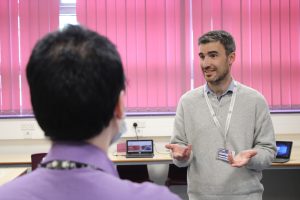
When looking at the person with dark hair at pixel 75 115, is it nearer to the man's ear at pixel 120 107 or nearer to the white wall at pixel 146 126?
the man's ear at pixel 120 107

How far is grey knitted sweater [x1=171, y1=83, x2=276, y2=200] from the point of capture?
2.12 metres

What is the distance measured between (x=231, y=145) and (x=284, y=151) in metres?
1.73

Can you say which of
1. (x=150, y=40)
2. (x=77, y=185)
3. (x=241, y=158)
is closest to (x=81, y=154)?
(x=77, y=185)

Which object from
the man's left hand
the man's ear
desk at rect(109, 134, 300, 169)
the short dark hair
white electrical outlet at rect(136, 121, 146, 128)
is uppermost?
the short dark hair

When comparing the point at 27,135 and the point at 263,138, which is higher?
the point at 263,138

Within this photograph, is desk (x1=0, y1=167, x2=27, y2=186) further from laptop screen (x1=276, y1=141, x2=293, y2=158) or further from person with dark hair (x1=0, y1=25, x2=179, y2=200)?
laptop screen (x1=276, y1=141, x2=293, y2=158)

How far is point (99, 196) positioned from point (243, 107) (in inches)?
66.5

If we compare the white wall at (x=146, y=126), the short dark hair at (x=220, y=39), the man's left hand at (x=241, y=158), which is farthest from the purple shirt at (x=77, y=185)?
the white wall at (x=146, y=126)

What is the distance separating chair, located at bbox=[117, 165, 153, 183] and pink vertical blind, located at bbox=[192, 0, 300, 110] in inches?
46.6

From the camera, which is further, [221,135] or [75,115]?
[221,135]

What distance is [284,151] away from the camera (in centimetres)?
366

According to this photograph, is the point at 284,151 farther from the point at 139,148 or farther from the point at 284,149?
the point at 139,148

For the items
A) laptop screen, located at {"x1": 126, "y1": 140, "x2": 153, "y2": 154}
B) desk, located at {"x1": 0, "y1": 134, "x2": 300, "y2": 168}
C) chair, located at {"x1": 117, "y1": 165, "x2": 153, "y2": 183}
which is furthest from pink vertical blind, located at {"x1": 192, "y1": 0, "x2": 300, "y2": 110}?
chair, located at {"x1": 117, "y1": 165, "x2": 153, "y2": 183}

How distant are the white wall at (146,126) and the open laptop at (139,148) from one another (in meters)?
0.52
